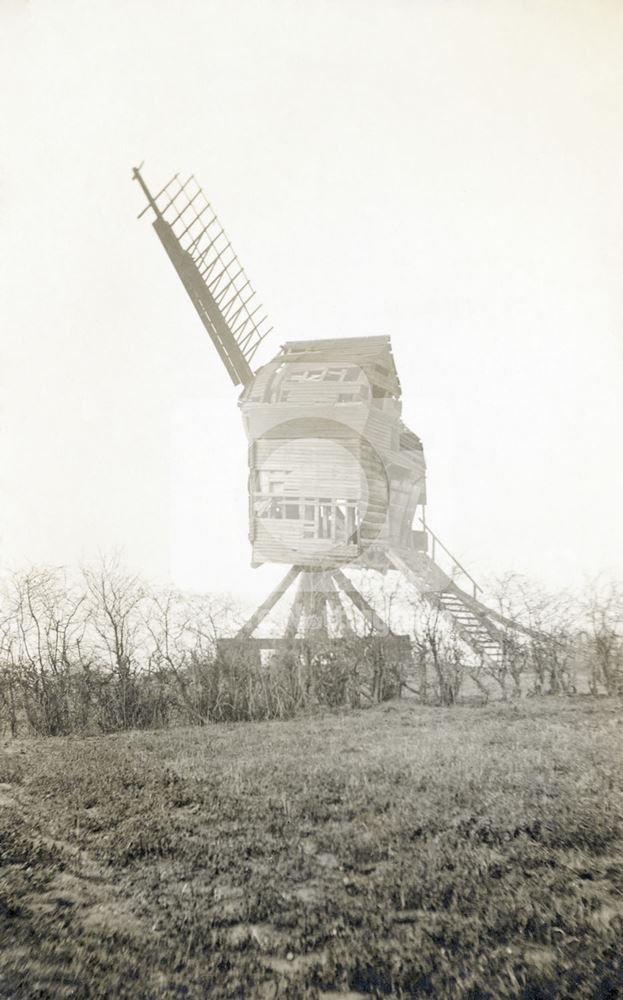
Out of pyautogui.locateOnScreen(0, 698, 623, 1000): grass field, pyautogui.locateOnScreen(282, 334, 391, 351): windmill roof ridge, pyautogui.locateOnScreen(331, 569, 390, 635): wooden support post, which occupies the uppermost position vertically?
pyautogui.locateOnScreen(282, 334, 391, 351): windmill roof ridge

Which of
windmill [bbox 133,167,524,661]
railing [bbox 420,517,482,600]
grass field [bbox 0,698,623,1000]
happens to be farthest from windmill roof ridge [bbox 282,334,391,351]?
grass field [bbox 0,698,623,1000]

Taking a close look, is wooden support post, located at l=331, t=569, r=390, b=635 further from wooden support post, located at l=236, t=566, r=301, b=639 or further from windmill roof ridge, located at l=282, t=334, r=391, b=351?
windmill roof ridge, located at l=282, t=334, r=391, b=351

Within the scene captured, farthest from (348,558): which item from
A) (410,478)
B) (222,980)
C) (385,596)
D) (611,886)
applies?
(222,980)

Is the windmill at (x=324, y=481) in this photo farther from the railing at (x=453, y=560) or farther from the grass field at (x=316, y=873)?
the grass field at (x=316, y=873)

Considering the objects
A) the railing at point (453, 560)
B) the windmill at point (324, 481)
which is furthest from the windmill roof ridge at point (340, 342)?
the railing at point (453, 560)

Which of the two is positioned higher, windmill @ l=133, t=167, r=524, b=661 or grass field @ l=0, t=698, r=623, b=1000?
windmill @ l=133, t=167, r=524, b=661

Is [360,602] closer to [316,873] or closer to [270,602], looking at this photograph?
[270,602]

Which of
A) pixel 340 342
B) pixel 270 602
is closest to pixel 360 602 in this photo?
pixel 270 602

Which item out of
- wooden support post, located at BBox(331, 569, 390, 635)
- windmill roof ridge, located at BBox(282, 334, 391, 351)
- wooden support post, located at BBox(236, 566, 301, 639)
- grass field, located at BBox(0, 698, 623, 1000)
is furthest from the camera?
windmill roof ridge, located at BBox(282, 334, 391, 351)

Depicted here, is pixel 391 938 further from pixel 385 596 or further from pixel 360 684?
pixel 385 596
